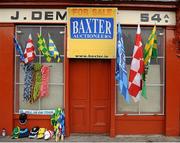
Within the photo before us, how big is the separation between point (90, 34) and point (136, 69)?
1.82 metres

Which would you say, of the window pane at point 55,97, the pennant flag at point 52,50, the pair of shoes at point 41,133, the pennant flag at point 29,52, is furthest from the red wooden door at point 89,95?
the pennant flag at point 29,52

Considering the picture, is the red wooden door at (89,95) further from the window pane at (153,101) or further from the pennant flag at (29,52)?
the pennant flag at (29,52)

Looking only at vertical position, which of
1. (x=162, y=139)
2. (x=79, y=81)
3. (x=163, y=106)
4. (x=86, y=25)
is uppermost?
(x=86, y=25)

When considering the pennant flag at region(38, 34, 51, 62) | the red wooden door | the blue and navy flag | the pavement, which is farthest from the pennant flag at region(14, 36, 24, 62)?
the blue and navy flag

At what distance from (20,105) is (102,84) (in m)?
2.56

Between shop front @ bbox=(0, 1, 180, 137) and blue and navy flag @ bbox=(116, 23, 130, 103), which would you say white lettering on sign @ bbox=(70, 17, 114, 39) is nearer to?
shop front @ bbox=(0, 1, 180, 137)

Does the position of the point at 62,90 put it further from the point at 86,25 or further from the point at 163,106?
the point at 163,106

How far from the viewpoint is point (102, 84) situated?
40.8 feet

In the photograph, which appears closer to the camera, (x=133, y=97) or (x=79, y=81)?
(x=133, y=97)

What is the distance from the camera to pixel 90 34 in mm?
12078

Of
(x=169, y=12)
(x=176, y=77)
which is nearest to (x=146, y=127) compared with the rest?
(x=176, y=77)

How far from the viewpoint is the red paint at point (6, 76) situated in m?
12.2

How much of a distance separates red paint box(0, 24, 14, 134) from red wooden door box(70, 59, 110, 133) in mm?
1803

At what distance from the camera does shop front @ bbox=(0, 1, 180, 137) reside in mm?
12070
